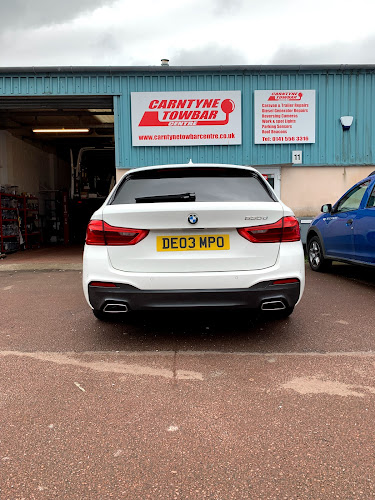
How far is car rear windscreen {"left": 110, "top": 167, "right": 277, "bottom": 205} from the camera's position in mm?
3375

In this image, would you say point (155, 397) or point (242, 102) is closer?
point (155, 397)

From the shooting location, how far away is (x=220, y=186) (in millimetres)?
3520

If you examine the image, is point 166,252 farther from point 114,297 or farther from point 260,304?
point 260,304

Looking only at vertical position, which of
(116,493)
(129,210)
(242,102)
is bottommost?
(116,493)

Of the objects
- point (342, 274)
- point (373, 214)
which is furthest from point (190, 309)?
point (342, 274)

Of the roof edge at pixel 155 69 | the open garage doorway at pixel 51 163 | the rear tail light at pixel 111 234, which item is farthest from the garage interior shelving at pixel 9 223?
the rear tail light at pixel 111 234

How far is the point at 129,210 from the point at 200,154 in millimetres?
7116

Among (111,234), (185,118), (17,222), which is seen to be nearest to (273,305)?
(111,234)

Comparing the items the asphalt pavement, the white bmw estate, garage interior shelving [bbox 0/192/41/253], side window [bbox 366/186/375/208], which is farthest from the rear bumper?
garage interior shelving [bbox 0/192/41/253]

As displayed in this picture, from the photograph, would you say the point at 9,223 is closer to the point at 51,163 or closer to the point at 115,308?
the point at 51,163

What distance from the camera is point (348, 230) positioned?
20.5 feet

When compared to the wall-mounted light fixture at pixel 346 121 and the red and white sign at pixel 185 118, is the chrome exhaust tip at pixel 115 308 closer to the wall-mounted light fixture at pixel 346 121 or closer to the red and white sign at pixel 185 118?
the red and white sign at pixel 185 118

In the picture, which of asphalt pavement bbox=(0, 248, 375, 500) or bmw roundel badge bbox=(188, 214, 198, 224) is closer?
asphalt pavement bbox=(0, 248, 375, 500)

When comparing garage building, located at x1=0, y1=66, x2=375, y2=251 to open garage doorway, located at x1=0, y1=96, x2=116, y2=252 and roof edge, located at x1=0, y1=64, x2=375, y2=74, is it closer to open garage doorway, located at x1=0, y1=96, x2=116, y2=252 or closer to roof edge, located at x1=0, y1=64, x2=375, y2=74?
roof edge, located at x1=0, y1=64, x2=375, y2=74
